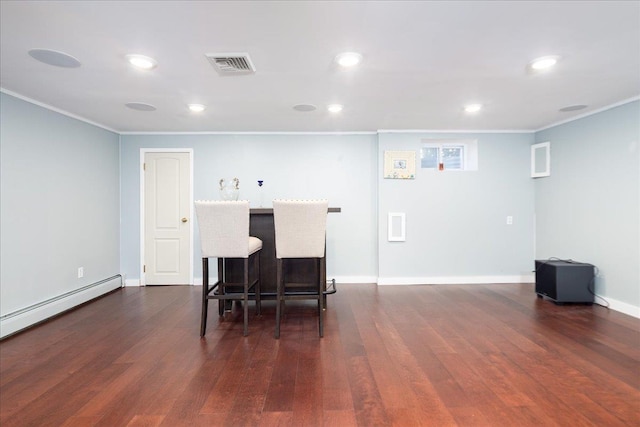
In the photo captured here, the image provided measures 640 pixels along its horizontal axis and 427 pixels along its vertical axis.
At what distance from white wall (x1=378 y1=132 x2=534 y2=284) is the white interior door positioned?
3.19m

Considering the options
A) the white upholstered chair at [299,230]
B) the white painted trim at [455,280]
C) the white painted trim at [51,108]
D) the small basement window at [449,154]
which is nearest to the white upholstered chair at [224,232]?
the white upholstered chair at [299,230]

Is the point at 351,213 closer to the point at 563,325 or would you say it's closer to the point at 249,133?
the point at 249,133

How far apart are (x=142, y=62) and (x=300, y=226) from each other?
5.86ft

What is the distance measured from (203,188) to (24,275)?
90.5 inches

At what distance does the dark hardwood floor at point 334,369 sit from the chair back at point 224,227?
77 cm

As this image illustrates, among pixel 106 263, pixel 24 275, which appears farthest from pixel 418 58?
pixel 106 263

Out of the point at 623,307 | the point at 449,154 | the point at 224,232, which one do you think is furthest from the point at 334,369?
the point at 449,154

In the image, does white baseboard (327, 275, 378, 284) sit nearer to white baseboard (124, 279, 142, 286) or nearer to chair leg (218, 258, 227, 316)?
chair leg (218, 258, 227, 316)

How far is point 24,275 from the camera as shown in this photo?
10.9 ft

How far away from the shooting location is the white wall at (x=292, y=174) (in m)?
4.99

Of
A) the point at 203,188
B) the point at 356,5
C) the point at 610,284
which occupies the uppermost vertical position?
the point at 356,5

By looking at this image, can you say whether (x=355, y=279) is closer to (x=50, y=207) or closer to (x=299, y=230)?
(x=299, y=230)

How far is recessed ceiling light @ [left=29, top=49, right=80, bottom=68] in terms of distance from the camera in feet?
7.59

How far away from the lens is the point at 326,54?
2.37 metres
